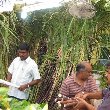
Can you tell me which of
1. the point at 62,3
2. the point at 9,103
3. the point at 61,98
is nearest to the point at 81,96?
the point at 61,98

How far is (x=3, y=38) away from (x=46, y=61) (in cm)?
94

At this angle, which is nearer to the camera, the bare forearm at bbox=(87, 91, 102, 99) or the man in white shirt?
the bare forearm at bbox=(87, 91, 102, 99)

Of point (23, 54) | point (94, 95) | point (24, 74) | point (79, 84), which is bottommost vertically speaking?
point (94, 95)

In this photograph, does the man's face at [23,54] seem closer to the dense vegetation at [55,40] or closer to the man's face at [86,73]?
the dense vegetation at [55,40]

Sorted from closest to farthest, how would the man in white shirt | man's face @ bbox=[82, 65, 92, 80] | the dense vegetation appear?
man's face @ bbox=[82, 65, 92, 80]
the man in white shirt
the dense vegetation

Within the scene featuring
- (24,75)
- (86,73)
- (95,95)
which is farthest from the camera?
(24,75)

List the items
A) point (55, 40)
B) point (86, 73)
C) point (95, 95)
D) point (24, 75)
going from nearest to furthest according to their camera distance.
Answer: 1. point (95, 95)
2. point (86, 73)
3. point (24, 75)
4. point (55, 40)

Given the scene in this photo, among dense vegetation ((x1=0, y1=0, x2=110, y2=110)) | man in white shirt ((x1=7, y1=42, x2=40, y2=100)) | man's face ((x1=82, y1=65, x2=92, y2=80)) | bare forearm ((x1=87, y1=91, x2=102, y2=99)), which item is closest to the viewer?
bare forearm ((x1=87, y1=91, x2=102, y2=99))

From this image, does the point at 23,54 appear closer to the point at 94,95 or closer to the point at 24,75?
the point at 24,75

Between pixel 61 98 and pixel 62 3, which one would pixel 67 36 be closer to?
pixel 62 3

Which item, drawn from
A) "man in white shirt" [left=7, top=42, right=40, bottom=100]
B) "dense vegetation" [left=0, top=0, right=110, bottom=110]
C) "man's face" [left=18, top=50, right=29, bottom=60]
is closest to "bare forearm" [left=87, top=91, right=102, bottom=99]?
"man in white shirt" [left=7, top=42, right=40, bottom=100]

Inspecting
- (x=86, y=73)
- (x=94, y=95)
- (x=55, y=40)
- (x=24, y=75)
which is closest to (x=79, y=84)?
(x=86, y=73)

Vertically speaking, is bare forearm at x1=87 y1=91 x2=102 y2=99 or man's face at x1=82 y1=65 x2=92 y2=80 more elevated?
man's face at x1=82 y1=65 x2=92 y2=80

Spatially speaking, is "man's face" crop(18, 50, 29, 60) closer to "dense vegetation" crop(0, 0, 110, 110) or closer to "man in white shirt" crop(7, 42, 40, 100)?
"man in white shirt" crop(7, 42, 40, 100)
